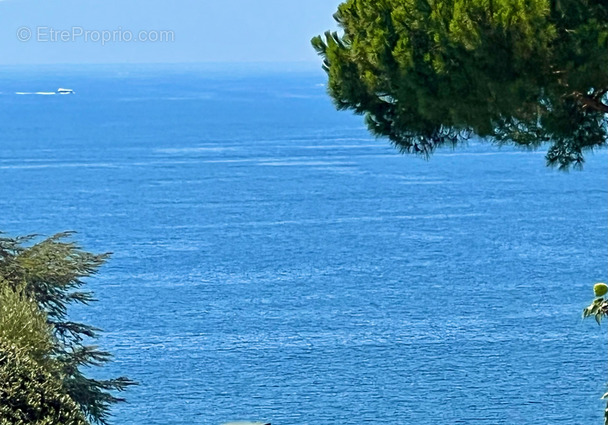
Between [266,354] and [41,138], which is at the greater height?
[41,138]

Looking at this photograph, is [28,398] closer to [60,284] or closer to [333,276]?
[60,284]

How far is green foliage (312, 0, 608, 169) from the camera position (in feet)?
19.6

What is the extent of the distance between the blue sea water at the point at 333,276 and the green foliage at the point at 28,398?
15.3 metres

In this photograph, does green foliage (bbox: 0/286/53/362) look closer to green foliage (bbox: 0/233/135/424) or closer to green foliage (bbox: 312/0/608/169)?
green foliage (bbox: 0/233/135/424)

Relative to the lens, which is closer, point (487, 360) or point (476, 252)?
point (487, 360)

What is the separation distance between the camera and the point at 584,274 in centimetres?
3238

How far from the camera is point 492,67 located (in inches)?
246

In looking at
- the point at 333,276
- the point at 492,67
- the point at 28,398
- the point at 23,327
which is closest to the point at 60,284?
the point at 23,327

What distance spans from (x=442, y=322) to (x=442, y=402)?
6.01 metres

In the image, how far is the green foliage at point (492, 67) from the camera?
5980 mm

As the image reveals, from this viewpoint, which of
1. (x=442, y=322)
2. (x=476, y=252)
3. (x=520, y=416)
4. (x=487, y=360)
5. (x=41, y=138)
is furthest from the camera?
(x=41, y=138)

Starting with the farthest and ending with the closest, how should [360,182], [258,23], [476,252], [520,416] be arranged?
[258,23] < [360,182] < [476,252] < [520,416]

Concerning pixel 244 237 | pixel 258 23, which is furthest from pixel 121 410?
pixel 258 23

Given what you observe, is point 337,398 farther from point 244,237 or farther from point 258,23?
point 258,23
